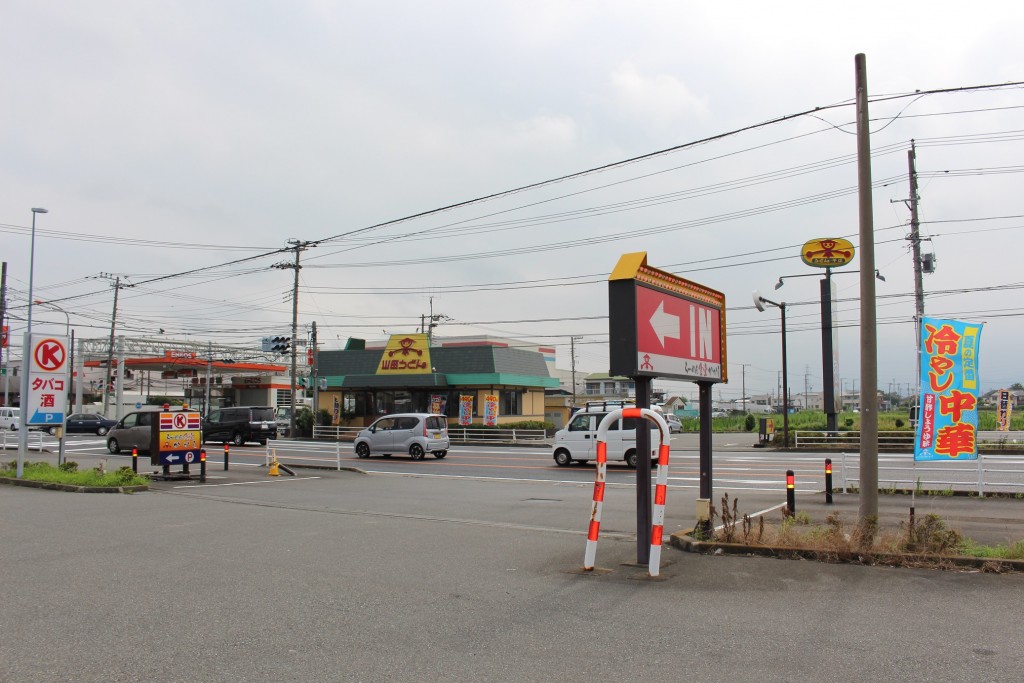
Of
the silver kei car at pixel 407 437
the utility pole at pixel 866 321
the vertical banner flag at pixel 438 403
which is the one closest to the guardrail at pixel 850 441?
the silver kei car at pixel 407 437

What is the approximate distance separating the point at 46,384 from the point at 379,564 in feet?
51.1

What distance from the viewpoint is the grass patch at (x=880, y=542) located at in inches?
319

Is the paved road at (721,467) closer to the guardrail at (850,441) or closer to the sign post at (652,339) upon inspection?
the guardrail at (850,441)

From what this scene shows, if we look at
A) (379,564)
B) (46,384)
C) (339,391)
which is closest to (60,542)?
(379,564)

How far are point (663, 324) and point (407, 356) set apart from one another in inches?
1484

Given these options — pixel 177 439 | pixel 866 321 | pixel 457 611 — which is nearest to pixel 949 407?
pixel 866 321

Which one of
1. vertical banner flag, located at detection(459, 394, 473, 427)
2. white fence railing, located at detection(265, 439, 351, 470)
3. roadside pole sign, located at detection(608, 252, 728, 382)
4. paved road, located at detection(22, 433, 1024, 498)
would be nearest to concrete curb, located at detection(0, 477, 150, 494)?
white fence railing, located at detection(265, 439, 351, 470)

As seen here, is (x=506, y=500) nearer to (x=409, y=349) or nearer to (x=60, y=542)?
(x=60, y=542)

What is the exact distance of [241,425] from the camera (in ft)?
120

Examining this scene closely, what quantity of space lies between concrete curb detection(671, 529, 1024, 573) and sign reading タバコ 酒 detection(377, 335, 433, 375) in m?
36.4

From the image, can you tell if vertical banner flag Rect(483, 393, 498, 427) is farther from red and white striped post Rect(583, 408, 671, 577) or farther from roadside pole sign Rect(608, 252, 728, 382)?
red and white striped post Rect(583, 408, 671, 577)

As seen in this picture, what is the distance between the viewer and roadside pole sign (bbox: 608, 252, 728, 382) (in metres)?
8.27

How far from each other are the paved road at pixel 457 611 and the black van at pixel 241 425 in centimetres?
2572

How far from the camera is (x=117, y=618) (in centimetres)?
628
